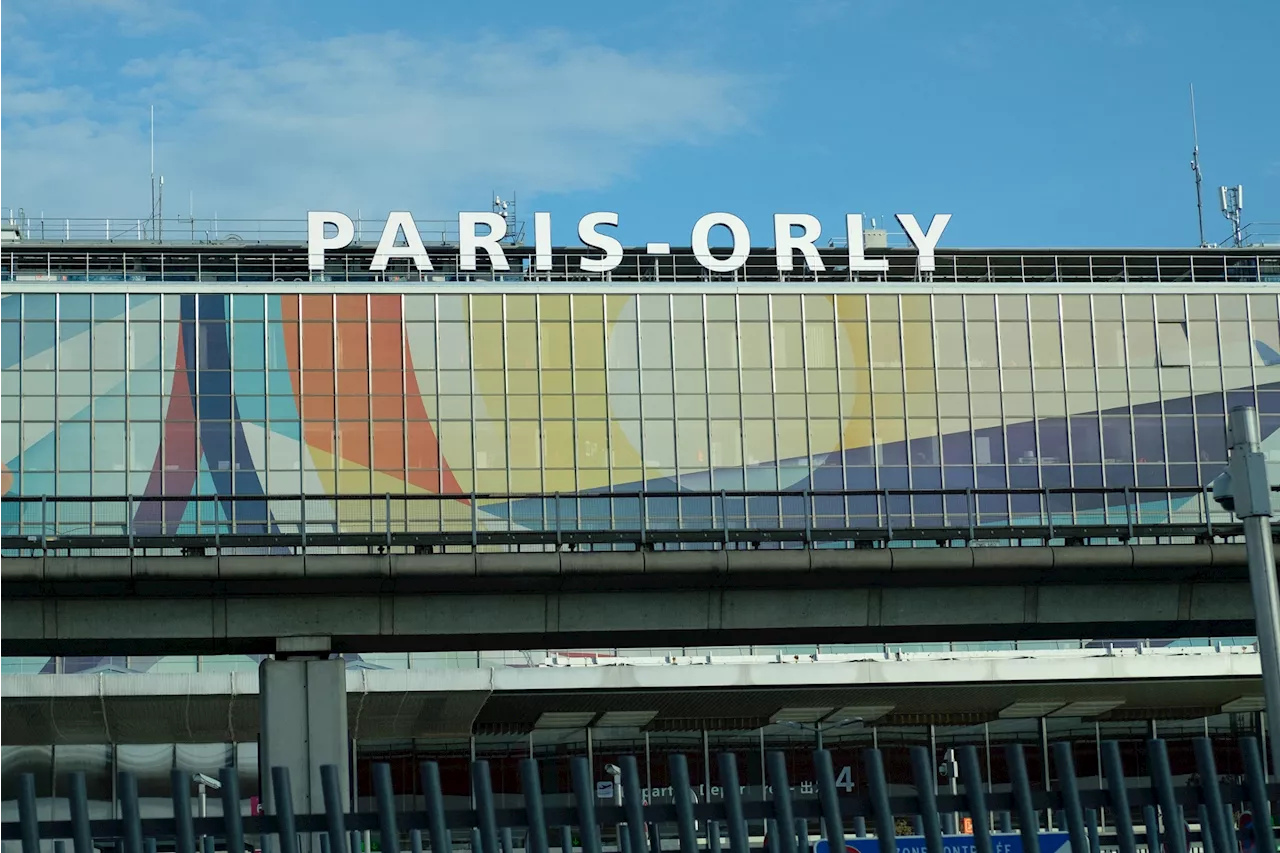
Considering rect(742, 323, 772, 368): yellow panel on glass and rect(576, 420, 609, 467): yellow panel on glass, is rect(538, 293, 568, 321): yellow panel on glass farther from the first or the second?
rect(742, 323, 772, 368): yellow panel on glass

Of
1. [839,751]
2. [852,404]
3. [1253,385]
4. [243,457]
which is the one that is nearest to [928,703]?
[839,751]

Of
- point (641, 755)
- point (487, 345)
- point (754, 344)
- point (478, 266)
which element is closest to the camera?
point (641, 755)

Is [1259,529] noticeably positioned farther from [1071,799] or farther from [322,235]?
[322,235]

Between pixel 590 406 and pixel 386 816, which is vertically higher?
pixel 590 406

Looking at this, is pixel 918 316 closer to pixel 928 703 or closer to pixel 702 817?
pixel 928 703

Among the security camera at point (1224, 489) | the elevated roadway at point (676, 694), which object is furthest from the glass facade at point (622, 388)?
the security camera at point (1224, 489)

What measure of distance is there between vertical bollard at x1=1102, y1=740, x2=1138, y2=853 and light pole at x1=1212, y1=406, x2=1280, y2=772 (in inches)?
260

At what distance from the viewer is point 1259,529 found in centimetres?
1994

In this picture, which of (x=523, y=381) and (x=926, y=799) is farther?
(x=523, y=381)

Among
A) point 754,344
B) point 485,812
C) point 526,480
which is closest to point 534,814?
point 485,812

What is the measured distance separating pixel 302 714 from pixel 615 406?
49762mm

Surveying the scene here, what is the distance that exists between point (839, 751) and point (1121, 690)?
13.0 metres

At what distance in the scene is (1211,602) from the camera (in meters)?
40.0

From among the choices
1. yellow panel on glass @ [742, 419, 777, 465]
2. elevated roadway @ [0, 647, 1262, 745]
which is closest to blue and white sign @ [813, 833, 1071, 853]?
elevated roadway @ [0, 647, 1262, 745]
